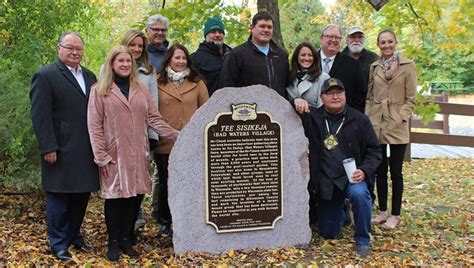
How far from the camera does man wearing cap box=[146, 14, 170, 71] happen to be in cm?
560

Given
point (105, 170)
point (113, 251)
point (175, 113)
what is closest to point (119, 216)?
point (113, 251)

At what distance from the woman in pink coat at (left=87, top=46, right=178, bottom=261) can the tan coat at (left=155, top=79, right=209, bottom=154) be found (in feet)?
1.36

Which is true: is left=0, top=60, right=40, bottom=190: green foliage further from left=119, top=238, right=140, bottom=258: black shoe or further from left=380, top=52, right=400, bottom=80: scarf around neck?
left=380, top=52, right=400, bottom=80: scarf around neck

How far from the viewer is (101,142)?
14.6 feet

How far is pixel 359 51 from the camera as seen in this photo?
19.5 ft

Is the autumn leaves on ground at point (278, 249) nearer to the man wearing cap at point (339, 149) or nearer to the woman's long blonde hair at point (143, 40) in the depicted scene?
the man wearing cap at point (339, 149)

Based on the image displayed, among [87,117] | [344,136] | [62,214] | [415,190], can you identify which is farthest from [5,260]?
[415,190]

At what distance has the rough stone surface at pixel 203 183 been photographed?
4.88 meters

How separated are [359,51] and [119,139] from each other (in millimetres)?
2922

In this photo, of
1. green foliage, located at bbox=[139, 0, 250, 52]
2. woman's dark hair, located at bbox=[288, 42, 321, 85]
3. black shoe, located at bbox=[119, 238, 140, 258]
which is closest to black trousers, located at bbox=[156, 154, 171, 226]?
black shoe, located at bbox=[119, 238, 140, 258]

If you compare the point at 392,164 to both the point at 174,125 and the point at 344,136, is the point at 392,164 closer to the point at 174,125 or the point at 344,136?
the point at 344,136

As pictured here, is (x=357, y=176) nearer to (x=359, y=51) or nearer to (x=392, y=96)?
(x=392, y=96)

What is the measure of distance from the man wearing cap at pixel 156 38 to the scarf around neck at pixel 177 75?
435 mm

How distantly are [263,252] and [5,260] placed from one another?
2.29m
